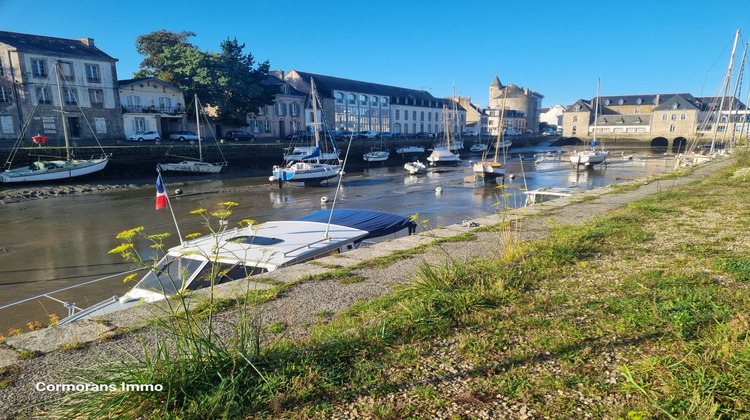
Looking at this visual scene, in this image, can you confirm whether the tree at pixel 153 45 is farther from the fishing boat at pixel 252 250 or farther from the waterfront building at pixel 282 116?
the fishing boat at pixel 252 250

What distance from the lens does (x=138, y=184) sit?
1249 inches

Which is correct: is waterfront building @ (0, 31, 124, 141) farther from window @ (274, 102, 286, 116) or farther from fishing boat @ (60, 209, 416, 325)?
fishing boat @ (60, 209, 416, 325)

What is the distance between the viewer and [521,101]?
11806 cm

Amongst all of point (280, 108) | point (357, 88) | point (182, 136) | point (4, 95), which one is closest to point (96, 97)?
point (4, 95)

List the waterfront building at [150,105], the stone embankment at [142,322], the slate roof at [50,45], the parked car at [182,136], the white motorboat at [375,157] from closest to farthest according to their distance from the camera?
the stone embankment at [142,322]
the slate roof at [50,45]
the waterfront building at [150,105]
the parked car at [182,136]
the white motorboat at [375,157]

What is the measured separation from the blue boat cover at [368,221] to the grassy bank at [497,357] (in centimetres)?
505

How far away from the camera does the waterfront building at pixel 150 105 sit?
42.1 metres

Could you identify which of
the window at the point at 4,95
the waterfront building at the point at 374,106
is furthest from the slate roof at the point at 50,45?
the waterfront building at the point at 374,106

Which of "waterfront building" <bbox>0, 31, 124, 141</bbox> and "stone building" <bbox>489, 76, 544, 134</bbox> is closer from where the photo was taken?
"waterfront building" <bbox>0, 31, 124, 141</bbox>

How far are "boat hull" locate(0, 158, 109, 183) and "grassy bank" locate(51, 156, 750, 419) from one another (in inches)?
1259

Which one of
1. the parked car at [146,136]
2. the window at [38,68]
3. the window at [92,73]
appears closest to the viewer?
the window at [38,68]

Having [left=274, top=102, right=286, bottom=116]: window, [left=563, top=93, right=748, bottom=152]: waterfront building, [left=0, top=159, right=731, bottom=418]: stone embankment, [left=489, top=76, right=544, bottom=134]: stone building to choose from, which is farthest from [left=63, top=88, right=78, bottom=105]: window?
[left=489, top=76, right=544, bottom=134]: stone building

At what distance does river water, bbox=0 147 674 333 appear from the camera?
10487 millimetres

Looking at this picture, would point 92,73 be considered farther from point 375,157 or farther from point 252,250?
point 252,250
